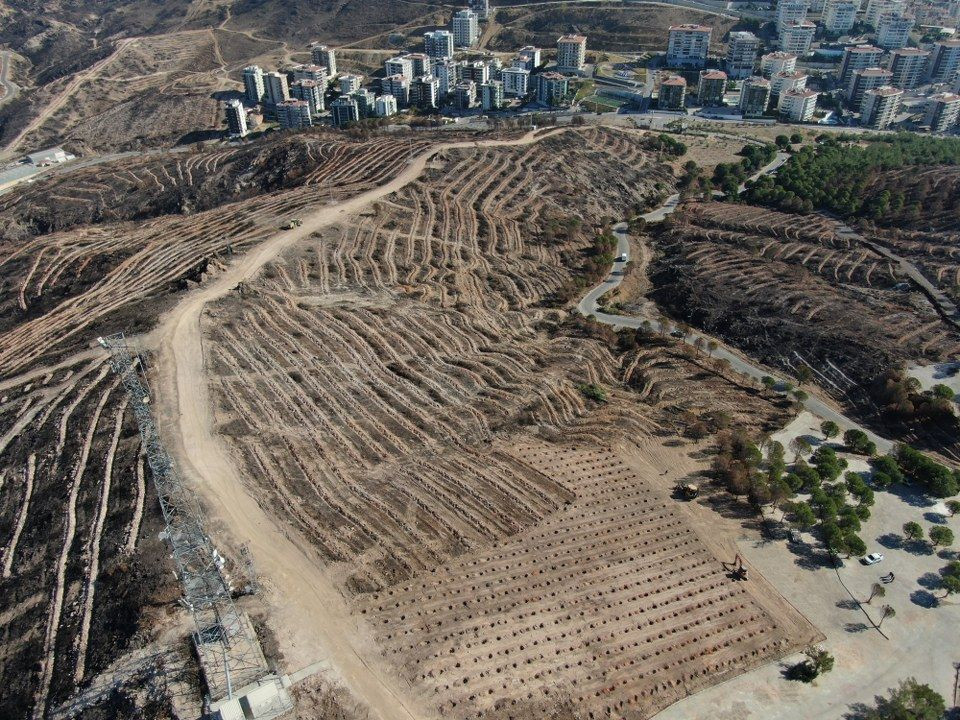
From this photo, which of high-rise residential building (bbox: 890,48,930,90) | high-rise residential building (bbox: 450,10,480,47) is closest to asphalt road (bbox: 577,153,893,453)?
high-rise residential building (bbox: 890,48,930,90)

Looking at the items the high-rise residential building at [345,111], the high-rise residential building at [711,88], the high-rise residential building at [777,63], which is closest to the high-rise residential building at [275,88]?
the high-rise residential building at [345,111]

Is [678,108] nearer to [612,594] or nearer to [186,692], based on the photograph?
[612,594]

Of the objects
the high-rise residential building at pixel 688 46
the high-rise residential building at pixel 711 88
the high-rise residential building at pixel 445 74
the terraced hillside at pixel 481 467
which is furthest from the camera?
the high-rise residential building at pixel 688 46

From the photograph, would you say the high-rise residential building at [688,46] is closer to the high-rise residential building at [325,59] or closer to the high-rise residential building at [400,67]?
the high-rise residential building at [400,67]

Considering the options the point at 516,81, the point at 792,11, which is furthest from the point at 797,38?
the point at 516,81

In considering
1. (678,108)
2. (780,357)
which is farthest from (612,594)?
(678,108)

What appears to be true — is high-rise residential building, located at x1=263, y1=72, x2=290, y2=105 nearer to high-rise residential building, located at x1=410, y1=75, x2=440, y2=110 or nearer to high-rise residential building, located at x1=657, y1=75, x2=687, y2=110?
high-rise residential building, located at x1=410, y1=75, x2=440, y2=110
